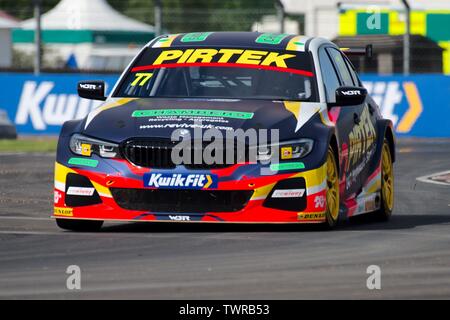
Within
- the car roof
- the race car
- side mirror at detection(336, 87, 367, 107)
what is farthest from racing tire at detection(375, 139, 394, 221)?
the car roof

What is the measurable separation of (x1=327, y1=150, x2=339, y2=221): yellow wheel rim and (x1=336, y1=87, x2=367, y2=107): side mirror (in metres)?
0.60

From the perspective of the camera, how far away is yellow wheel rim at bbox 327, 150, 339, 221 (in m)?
10.3

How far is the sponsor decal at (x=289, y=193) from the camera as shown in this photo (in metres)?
9.94

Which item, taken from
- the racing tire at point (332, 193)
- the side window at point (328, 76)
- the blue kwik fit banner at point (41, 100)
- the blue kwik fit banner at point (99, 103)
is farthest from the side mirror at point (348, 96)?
the blue kwik fit banner at point (41, 100)

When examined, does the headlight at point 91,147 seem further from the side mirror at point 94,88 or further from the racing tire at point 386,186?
the racing tire at point 386,186

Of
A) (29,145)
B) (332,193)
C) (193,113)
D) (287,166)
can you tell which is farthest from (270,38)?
(29,145)

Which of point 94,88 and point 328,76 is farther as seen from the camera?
point 328,76

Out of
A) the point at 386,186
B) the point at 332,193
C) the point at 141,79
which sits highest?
the point at 141,79

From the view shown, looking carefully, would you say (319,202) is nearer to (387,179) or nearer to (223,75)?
(223,75)

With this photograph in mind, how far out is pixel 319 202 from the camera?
10.0 meters

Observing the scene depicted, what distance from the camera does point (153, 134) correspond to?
9977 mm

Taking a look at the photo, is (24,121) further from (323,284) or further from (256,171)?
(323,284)

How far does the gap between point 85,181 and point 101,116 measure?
534 millimetres

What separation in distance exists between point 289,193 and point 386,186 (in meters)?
2.26
